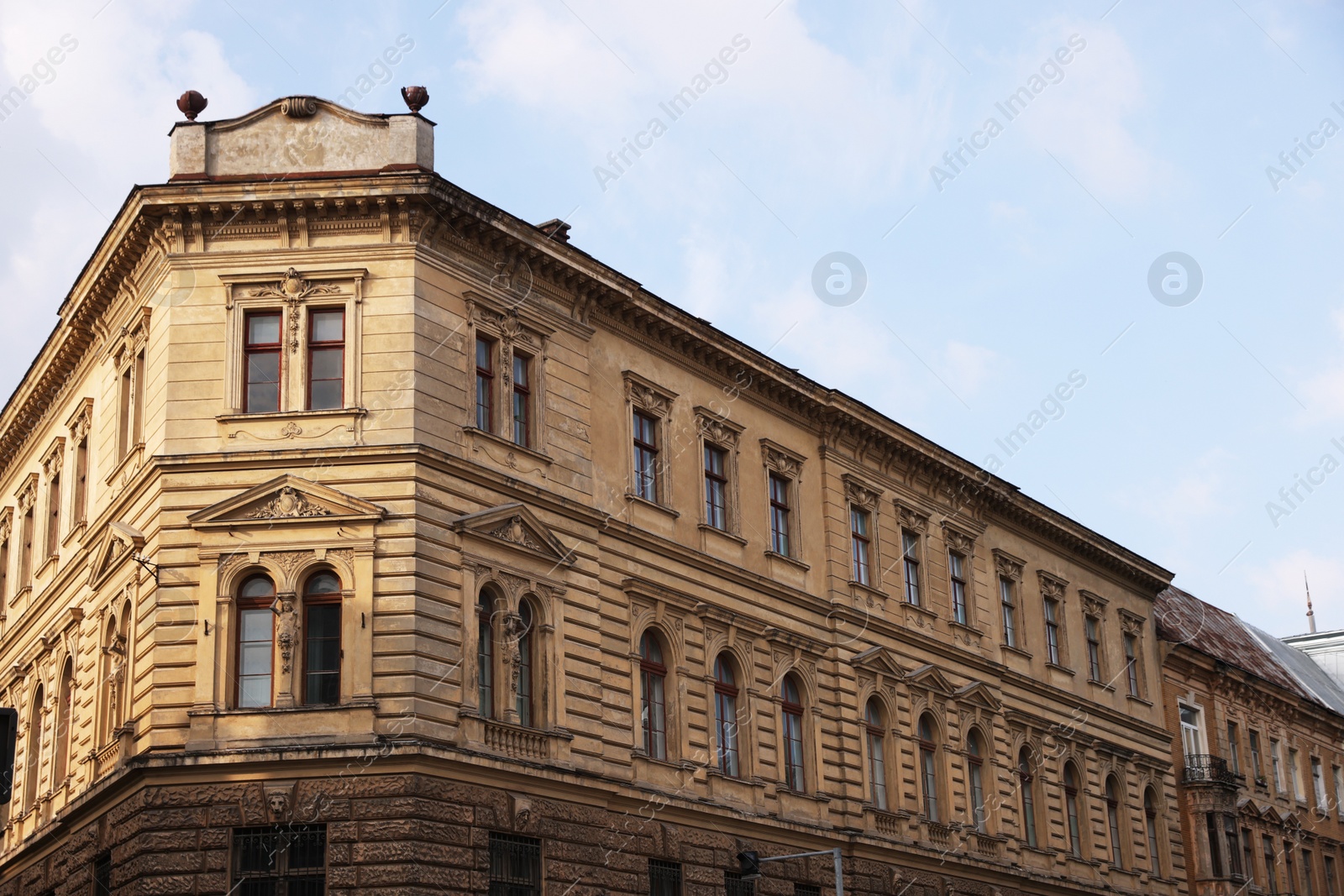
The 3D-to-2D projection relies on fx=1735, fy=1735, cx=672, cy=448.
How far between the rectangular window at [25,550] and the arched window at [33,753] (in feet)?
10.5

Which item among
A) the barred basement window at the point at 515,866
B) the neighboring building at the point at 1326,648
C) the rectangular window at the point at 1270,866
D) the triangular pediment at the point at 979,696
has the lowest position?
the barred basement window at the point at 515,866

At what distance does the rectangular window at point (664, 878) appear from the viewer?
105 ft

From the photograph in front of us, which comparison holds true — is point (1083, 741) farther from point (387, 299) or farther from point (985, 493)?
point (387, 299)

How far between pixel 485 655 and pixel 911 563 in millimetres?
15652

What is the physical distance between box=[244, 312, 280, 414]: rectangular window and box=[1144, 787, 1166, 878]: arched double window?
102ft

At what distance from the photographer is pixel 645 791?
31953 millimetres

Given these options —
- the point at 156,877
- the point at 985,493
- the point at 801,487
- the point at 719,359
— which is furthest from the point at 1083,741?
the point at 156,877

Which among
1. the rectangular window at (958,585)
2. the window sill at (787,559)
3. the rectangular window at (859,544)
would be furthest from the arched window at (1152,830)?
the window sill at (787,559)

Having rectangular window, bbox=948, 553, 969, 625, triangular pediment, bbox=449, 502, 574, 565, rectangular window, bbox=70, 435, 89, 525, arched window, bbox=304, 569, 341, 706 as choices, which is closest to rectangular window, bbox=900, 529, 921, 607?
rectangular window, bbox=948, 553, 969, 625

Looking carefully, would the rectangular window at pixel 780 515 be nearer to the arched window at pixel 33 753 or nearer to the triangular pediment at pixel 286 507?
the triangular pediment at pixel 286 507

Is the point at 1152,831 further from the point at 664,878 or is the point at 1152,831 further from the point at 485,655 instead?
the point at 485,655

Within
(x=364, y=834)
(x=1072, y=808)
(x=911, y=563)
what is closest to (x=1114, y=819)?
(x=1072, y=808)

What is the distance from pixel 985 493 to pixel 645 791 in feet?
55.7

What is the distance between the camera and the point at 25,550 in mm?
39375
